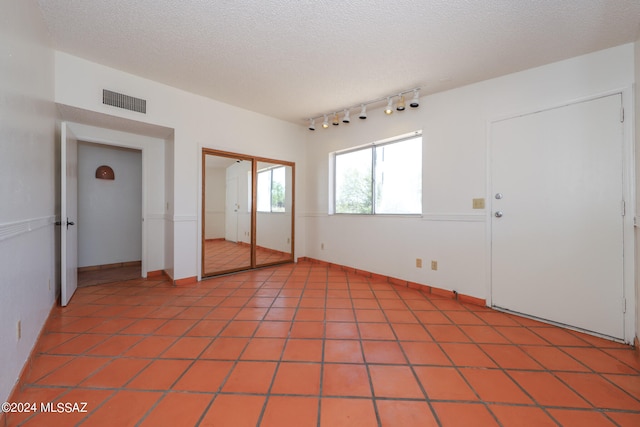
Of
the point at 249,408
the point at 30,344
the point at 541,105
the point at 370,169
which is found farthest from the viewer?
the point at 370,169

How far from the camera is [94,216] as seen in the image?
4043 millimetres

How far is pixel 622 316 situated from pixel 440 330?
1.42 m

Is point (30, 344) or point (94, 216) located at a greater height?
point (94, 216)

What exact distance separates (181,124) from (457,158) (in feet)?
11.8

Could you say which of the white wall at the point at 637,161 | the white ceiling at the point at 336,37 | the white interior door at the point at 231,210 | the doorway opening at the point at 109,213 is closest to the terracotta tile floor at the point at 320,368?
the white wall at the point at 637,161

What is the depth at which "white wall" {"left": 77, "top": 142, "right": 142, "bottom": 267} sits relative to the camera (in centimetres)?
396

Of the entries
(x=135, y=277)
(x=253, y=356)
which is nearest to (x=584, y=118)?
(x=253, y=356)

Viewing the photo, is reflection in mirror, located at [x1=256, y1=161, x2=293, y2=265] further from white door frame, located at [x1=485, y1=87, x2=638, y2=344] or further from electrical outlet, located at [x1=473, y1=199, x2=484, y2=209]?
white door frame, located at [x1=485, y1=87, x2=638, y2=344]

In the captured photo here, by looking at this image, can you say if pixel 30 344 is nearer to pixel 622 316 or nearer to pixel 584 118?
pixel 622 316

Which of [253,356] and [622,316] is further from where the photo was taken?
[622,316]

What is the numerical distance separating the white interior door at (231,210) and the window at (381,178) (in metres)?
1.76

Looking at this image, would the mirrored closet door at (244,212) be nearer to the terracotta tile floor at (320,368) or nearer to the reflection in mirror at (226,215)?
the reflection in mirror at (226,215)

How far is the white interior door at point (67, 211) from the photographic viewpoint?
2.46 metres

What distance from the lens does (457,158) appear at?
2875mm
